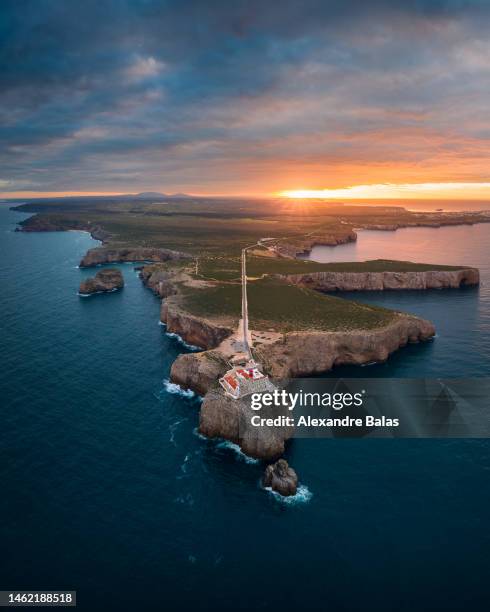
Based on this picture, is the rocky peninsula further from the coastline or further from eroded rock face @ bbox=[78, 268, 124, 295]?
eroded rock face @ bbox=[78, 268, 124, 295]

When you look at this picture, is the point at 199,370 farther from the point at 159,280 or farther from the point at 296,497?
the point at 159,280

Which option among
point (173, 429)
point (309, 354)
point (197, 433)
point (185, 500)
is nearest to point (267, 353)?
point (309, 354)

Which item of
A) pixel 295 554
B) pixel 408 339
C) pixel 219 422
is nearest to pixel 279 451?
pixel 219 422

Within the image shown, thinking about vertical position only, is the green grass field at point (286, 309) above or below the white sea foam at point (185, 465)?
Result: above

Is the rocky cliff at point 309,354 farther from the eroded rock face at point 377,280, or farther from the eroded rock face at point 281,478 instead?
the eroded rock face at point 377,280

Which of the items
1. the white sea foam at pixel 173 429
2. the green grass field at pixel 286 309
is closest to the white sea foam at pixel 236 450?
the white sea foam at pixel 173 429

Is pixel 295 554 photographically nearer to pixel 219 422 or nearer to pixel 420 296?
pixel 219 422

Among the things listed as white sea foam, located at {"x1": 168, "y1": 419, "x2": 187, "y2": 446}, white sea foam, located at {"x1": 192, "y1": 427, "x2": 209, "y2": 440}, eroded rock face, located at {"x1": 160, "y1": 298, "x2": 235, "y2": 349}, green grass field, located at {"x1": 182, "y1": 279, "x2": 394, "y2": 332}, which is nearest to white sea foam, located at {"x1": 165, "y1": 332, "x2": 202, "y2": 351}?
eroded rock face, located at {"x1": 160, "y1": 298, "x2": 235, "y2": 349}
